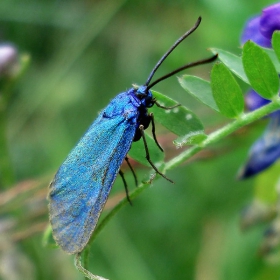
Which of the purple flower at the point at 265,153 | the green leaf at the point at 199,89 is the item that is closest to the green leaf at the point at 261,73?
the green leaf at the point at 199,89

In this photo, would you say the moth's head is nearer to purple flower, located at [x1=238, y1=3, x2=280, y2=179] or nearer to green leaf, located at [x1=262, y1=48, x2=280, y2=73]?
purple flower, located at [x1=238, y1=3, x2=280, y2=179]

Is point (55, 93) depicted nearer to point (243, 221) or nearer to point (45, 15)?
point (45, 15)

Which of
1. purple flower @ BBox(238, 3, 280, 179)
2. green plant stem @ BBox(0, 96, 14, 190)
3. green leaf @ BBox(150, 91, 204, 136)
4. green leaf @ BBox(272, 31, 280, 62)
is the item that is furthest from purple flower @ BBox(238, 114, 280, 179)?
green plant stem @ BBox(0, 96, 14, 190)

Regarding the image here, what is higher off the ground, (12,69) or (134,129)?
(12,69)

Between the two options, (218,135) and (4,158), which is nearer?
(218,135)

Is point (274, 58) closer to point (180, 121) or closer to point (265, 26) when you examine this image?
point (265, 26)

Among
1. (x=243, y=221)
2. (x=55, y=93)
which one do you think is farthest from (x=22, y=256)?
(x=55, y=93)

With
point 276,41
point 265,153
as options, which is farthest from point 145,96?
point 276,41
